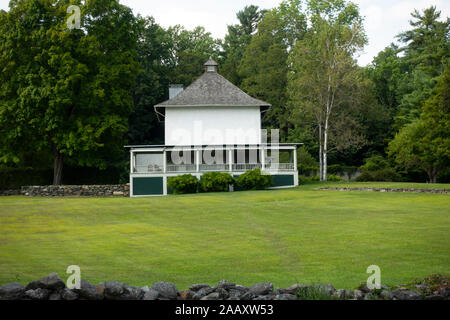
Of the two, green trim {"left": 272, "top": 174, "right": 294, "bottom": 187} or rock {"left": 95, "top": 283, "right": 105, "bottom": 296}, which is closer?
rock {"left": 95, "top": 283, "right": 105, "bottom": 296}

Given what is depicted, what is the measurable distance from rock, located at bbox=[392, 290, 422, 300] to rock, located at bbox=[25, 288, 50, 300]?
4.84 meters

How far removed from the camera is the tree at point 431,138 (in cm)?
3925

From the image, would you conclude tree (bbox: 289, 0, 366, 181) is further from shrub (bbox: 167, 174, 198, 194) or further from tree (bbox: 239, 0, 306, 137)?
shrub (bbox: 167, 174, 198, 194)

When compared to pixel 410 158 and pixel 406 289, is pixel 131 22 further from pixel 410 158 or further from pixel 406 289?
pixel 406 289

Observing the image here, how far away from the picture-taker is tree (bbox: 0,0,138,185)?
38281 millimetres

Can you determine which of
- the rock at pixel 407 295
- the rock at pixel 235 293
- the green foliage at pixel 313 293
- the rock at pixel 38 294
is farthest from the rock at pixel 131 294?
the rock at pixel 407 295

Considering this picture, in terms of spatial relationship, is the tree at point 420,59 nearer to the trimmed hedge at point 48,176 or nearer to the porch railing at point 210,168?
the porch railing at point 210,168

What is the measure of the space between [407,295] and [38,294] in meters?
5.10

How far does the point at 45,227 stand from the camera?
17.0 meters

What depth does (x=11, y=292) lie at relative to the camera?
6949mm

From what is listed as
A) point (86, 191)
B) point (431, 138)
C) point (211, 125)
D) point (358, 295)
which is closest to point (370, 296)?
point (358, 295)

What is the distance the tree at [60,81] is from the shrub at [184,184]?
29.8ft

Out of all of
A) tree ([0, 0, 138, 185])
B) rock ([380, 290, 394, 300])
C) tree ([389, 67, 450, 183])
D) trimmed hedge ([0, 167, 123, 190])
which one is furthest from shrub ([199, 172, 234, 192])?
rock ([380, 290, 394, 300])
